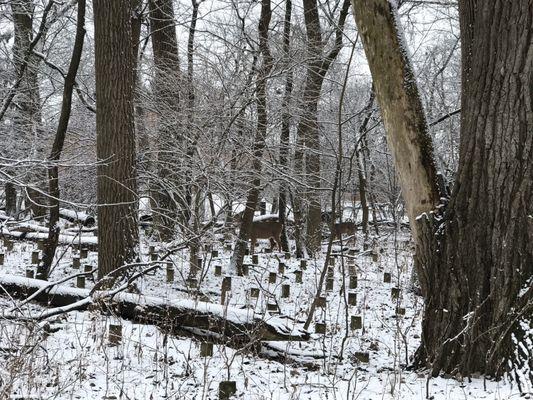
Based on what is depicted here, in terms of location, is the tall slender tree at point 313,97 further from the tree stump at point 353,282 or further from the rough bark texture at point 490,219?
the rough bark texture at point 490,219

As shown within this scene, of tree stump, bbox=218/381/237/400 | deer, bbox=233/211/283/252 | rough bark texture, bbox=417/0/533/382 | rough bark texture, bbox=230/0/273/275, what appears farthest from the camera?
deer, bbox=233/211/283/252

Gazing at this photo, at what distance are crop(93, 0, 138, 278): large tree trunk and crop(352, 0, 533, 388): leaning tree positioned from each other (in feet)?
13.3

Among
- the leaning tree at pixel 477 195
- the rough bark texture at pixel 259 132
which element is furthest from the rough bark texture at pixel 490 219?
the rough bark texture at pixel 259 132

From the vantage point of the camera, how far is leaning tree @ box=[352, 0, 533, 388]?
387 centimetres

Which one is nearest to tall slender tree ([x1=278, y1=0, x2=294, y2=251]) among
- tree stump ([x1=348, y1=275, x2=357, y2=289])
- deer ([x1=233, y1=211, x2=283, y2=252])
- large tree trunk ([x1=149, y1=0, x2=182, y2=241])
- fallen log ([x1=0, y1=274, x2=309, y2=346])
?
deer ([x1=233, y1=211, x2=283, y2=252])

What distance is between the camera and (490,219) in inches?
158

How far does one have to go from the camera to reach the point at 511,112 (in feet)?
12.8

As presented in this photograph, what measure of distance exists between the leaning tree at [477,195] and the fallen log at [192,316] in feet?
3.67

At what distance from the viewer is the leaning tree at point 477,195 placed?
3869mm

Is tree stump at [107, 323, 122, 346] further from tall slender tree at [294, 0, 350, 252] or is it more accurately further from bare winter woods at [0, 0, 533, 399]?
tall slender tree at [294, 0, 350, 252]

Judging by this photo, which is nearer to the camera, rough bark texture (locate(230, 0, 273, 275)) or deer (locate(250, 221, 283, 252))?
rough bark texture (locate(230, 0, 273, 275))

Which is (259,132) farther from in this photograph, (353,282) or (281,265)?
(353,282)

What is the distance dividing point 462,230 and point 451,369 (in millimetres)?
941

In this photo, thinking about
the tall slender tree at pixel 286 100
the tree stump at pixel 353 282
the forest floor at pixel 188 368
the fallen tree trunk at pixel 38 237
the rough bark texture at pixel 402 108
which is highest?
the tall slender tree at pixel 286 100
